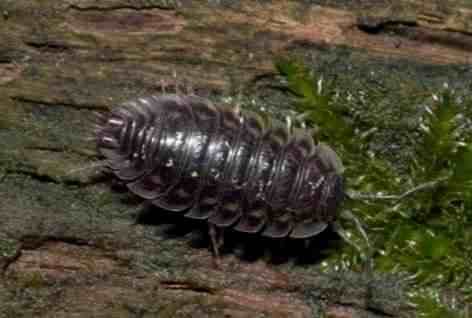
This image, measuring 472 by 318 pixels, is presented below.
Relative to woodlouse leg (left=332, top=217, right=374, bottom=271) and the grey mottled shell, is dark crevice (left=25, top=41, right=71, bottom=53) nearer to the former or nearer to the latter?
the grey mottled shell

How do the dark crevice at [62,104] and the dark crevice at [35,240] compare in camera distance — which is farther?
the dark crevice at [62,104]

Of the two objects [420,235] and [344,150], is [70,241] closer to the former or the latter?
[344,150]

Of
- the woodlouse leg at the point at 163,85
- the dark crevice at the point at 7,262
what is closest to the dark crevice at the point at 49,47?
the woodlouse leg at the point at 163,85

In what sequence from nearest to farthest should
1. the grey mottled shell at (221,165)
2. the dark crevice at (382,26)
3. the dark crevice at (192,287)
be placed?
the grey mottled shell at (221,165), the dark crevice at (192,287), the dark crevice at (382,26)

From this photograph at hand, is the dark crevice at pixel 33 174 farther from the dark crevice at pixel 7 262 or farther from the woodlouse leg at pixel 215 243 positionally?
the woodlouse leg at pixel 215 243

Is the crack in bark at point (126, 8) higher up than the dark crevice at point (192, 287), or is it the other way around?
the crack in bark at point (126, 8)

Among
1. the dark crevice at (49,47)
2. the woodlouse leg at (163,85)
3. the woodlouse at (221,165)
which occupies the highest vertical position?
the dark crevice at (49,47)

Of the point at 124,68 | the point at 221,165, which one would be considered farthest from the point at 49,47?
the point at 221,165
